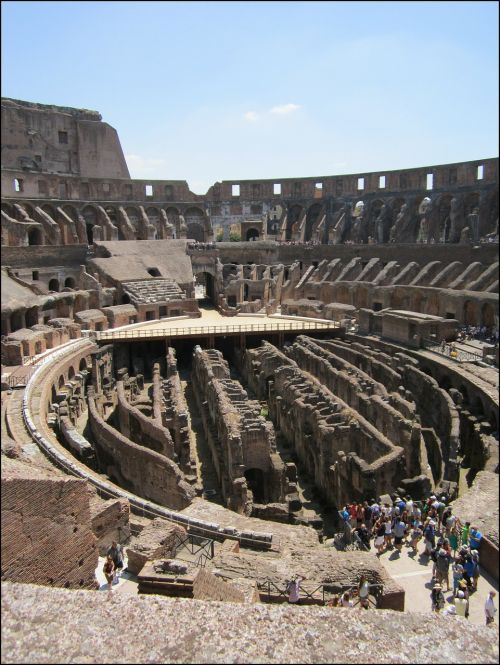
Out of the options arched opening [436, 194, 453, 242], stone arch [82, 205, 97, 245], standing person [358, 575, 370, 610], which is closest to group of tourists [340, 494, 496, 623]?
standing person [358, 575, 370, 610]

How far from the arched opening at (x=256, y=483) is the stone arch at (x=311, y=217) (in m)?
39.4

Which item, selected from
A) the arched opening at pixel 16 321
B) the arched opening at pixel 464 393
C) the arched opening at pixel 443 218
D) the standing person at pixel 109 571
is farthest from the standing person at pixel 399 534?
the arched opening at pixel 443 218

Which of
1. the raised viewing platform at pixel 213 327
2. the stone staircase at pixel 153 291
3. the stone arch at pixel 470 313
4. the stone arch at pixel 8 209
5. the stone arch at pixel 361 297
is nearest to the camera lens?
the stone arch at pixel 470 313

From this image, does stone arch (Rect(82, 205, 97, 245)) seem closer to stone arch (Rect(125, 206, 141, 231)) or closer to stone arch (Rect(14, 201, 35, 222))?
stone arch (Rect(125, 206, 141, 231))

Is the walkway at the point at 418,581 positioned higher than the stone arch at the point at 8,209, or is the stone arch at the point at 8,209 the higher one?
the stone arch at the point at 8,209

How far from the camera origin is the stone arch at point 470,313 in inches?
1277

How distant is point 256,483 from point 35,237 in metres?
35.1

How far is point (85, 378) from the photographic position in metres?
29.9

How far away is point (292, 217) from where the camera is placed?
56.5 meters

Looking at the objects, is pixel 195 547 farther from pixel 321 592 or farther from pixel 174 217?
pixel 174 217

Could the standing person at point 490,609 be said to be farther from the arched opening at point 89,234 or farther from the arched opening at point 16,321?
the arched opening at point 89,234

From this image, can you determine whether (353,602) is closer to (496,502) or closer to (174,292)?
(496,502)

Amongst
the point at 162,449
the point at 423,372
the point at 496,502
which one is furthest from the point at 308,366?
the point at 496,502

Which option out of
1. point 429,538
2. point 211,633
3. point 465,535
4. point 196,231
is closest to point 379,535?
point 429,538
